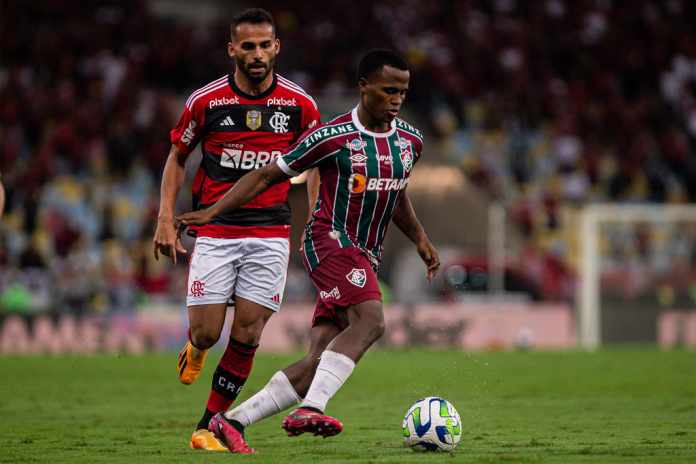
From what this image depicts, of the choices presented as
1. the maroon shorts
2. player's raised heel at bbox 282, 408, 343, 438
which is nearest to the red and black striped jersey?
the maroon shorts

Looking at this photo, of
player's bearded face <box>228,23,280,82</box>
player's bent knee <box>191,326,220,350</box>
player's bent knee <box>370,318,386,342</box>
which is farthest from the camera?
player's bent knee <box>191,326,220,350</box>

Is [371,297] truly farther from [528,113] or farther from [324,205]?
[528,113]

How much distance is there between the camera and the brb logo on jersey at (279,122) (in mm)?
7879

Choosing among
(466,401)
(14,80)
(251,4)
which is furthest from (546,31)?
(466,401)

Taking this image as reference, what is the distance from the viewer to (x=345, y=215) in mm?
7281

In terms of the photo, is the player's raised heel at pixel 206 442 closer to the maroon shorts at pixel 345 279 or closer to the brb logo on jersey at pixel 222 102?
the maroon shorts at pixel 345 279

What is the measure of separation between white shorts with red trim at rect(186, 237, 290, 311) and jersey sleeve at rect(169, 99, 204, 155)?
575 mm

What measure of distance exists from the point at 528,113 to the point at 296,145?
19.4 meters

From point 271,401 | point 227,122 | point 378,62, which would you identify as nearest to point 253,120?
point 227,122

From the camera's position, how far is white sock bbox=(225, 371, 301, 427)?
24.1ft

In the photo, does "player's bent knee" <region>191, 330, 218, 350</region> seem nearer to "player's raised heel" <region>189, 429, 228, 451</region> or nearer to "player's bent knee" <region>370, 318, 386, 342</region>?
"player's raised heel" <region>189, 429, 228, 451</region>

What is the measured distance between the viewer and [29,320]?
19.7m

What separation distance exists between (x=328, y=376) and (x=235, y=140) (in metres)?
1.66

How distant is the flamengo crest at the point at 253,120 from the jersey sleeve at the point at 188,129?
281 mm
